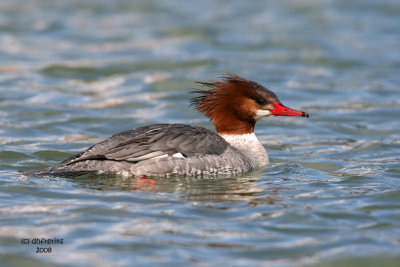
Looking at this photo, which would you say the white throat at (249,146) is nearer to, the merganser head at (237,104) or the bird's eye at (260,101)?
the merganser head at (237,104)

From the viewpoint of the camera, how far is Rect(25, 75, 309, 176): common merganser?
8.28 m

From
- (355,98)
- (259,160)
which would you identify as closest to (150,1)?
(355,98)

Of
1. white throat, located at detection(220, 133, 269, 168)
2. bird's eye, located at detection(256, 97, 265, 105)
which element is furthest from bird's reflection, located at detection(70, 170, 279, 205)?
bird's eye, located at detection(256, 97, 265, 105)

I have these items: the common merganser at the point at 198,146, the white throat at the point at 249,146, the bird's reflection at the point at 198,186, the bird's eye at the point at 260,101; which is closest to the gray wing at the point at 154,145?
the common merganser at the point at 198,146

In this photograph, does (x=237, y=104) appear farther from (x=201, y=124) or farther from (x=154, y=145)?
(x=201, y=124)

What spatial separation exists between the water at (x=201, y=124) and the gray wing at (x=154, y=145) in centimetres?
31

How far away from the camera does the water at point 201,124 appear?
6340 millimetres

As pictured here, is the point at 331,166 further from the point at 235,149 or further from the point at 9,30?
the point at 9,30

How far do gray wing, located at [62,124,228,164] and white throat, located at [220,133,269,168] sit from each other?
48 centimetres

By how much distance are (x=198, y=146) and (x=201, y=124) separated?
140 inches

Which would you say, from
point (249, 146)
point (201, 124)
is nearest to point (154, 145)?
point (249, 146)

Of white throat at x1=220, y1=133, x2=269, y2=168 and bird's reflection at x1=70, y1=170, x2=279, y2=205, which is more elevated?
white throat at x1=220, y1=133, x2=269, y2=168

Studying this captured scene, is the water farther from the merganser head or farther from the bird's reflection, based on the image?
the merganser head

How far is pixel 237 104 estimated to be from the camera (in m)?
9.24
